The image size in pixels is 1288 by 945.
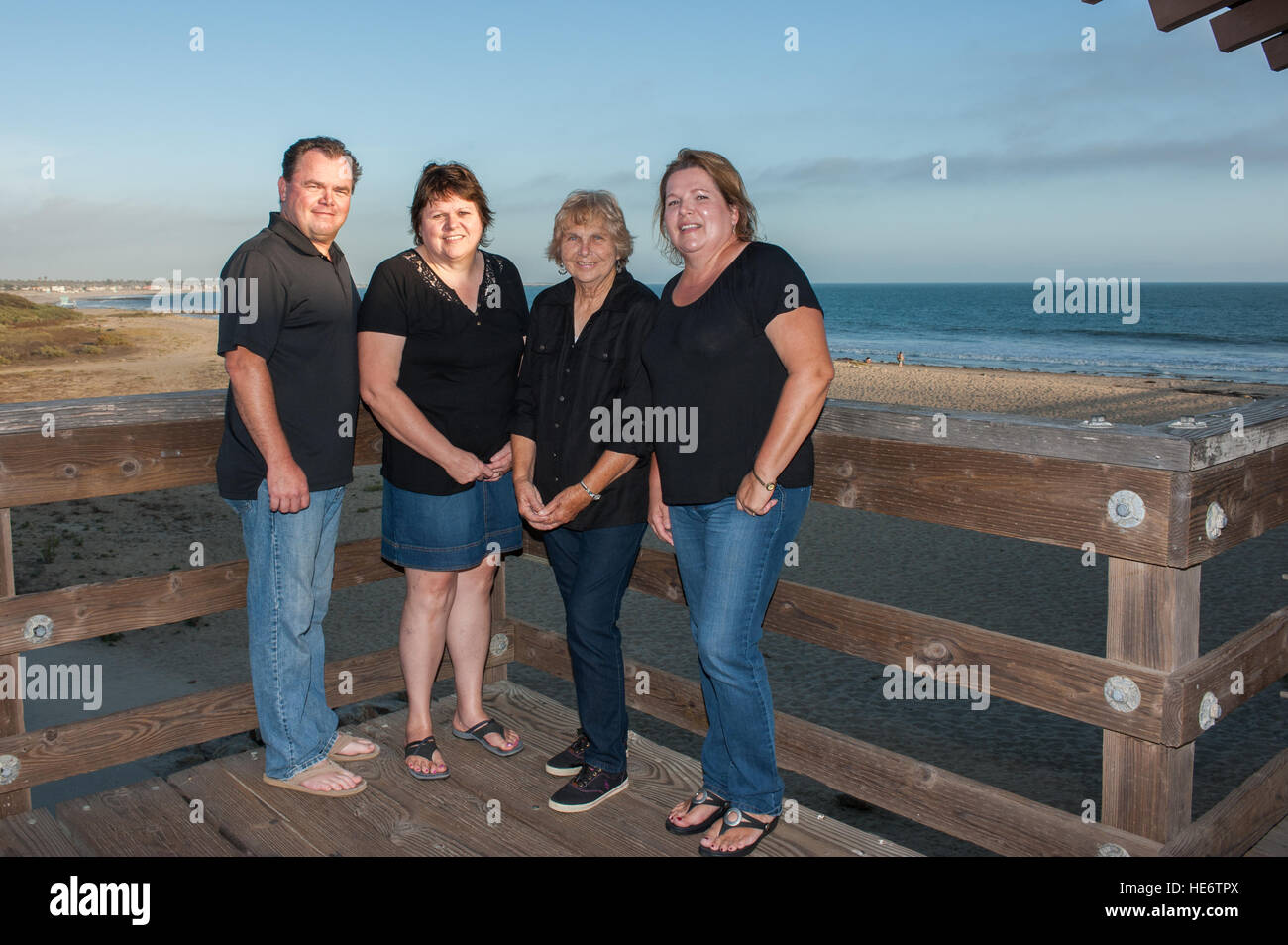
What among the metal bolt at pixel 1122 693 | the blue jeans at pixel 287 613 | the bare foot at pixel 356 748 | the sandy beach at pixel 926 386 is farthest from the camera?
the sandy beach at pixel 926 386

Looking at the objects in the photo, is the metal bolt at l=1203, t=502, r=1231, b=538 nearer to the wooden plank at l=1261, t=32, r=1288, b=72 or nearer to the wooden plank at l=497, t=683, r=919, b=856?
the wooden plank at l=497, t=683, r=919, b=856

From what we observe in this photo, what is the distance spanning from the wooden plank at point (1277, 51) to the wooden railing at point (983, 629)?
246 centimetres

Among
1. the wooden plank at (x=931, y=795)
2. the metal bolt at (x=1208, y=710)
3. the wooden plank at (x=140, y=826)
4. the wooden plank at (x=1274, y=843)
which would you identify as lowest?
the wooden plank at (x=140, y=826)

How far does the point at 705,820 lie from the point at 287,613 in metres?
1.44

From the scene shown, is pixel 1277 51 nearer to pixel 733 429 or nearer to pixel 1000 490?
pixel 1000 490

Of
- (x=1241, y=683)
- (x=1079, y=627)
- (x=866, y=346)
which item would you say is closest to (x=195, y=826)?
(x=1241, y=683)

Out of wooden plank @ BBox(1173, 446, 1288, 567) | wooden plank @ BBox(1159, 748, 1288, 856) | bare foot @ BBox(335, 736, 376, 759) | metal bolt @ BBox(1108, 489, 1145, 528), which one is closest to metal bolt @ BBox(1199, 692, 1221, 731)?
wooden plank @ BBox(1159, 748, 1288, 856)

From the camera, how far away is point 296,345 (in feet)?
10.3

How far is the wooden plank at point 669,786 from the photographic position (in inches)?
117

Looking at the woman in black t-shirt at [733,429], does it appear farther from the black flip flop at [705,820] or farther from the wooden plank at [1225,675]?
the wooden plank at [1225,675]

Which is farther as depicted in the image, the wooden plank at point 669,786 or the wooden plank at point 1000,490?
the wooden plank at point 669,786

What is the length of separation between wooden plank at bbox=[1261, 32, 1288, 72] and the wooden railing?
2459 mm

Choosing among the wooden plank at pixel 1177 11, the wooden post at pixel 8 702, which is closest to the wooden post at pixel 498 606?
the wooden post at pixel 8 702
